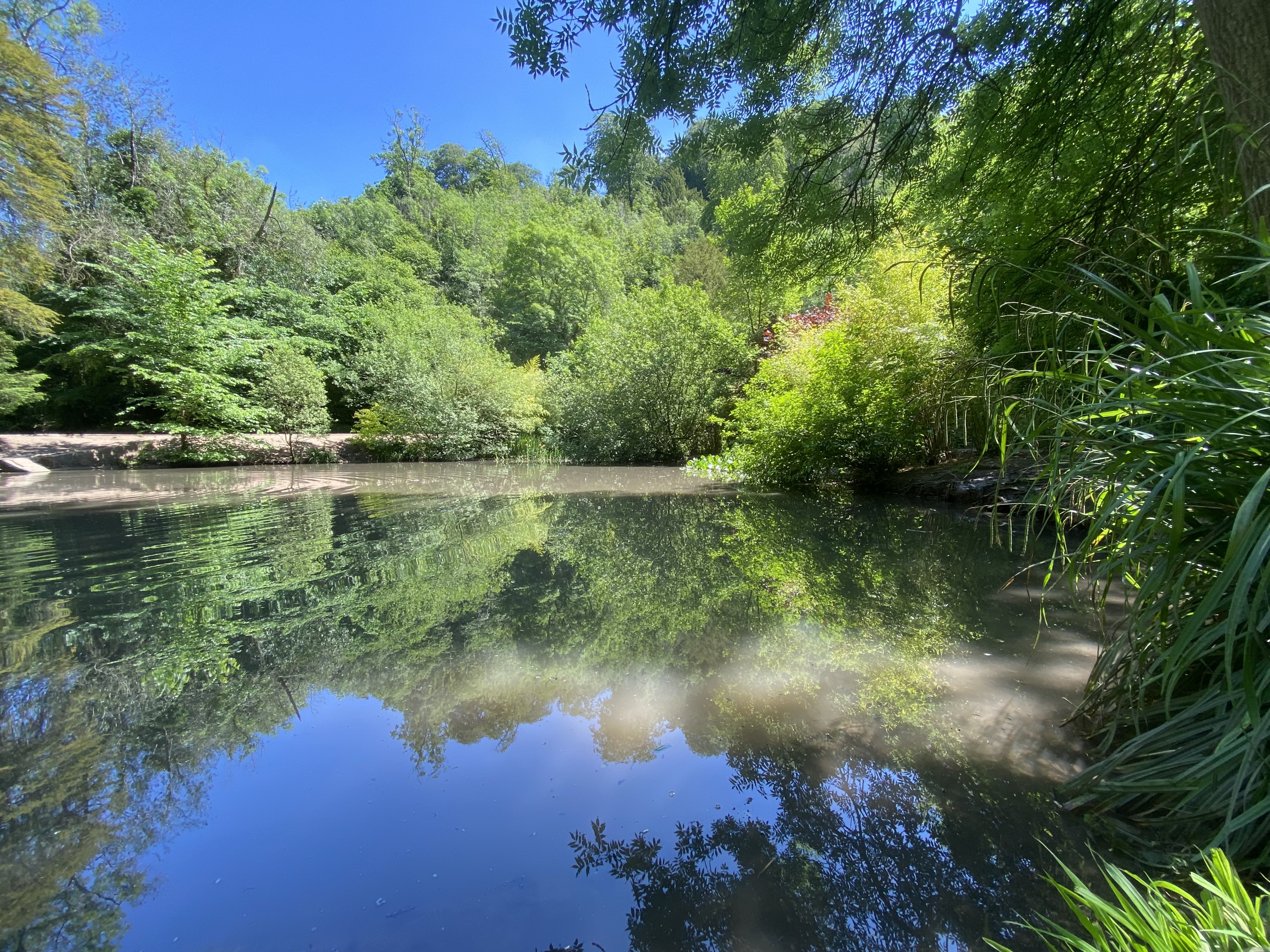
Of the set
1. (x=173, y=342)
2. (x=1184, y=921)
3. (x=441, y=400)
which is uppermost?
(x=173, y=342)

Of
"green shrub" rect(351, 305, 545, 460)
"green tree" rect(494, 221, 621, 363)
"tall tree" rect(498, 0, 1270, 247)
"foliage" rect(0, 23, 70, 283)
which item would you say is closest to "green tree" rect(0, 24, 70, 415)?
"foliage" rect(0, 23, 70, 283)

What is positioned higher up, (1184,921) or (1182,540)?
(1182,540)

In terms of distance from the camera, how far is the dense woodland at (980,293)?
1.27 meters

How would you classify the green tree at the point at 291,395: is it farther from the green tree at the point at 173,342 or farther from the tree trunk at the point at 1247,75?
the tree trunk at the point at 1247,75

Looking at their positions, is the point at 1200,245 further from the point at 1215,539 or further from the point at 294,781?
the point at 294,781

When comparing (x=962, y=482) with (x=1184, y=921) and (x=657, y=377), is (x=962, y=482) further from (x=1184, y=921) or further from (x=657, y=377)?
(x=657, y=377)

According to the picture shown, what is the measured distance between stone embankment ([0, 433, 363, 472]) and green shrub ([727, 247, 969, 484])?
507 inches

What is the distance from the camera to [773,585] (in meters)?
3.57

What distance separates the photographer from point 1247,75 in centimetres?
164

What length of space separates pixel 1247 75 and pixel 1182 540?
147cm

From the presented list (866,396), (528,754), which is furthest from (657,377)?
(528,754)

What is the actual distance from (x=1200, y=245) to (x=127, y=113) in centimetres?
2636

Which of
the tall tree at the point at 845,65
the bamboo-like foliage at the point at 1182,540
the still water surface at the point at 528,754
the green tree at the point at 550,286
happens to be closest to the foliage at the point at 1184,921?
the bamboo-like foliage at the point at 1182,540

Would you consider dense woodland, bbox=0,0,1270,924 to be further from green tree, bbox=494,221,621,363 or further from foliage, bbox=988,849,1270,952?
green tree, bbox=494,221,621,363
